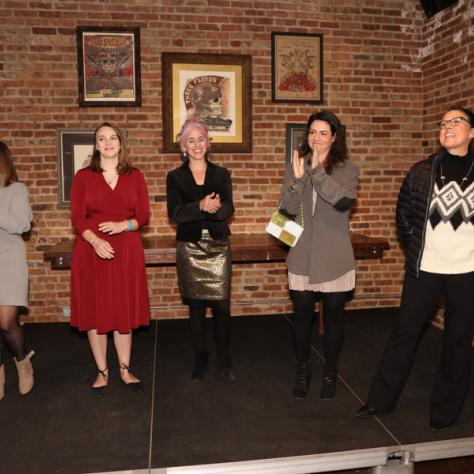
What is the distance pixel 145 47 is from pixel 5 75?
128 centimetres

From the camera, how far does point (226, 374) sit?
3.49 meters

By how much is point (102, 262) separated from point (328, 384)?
1569 mm

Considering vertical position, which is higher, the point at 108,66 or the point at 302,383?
the point at 108,66

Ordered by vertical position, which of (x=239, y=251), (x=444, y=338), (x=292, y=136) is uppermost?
(x=292, y=136)

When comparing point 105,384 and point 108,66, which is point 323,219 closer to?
point 105,384

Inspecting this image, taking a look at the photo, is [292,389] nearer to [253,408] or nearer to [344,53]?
[253,408]

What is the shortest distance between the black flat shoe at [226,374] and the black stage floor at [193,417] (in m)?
0.04

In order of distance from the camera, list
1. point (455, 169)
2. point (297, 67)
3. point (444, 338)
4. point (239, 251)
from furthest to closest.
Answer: point (297, 67) → point (239, 251) → point (444, 338) → point (455, 169)

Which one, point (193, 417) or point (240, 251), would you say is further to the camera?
point (240, 251)

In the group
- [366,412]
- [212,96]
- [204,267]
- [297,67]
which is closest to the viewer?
[366,412]

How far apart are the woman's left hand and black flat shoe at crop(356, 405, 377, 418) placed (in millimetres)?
1725

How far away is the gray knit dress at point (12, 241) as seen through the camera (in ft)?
9.86

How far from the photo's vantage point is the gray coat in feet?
9.39

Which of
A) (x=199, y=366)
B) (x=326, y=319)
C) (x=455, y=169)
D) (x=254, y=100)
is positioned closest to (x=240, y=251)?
(x=199, y=366)
